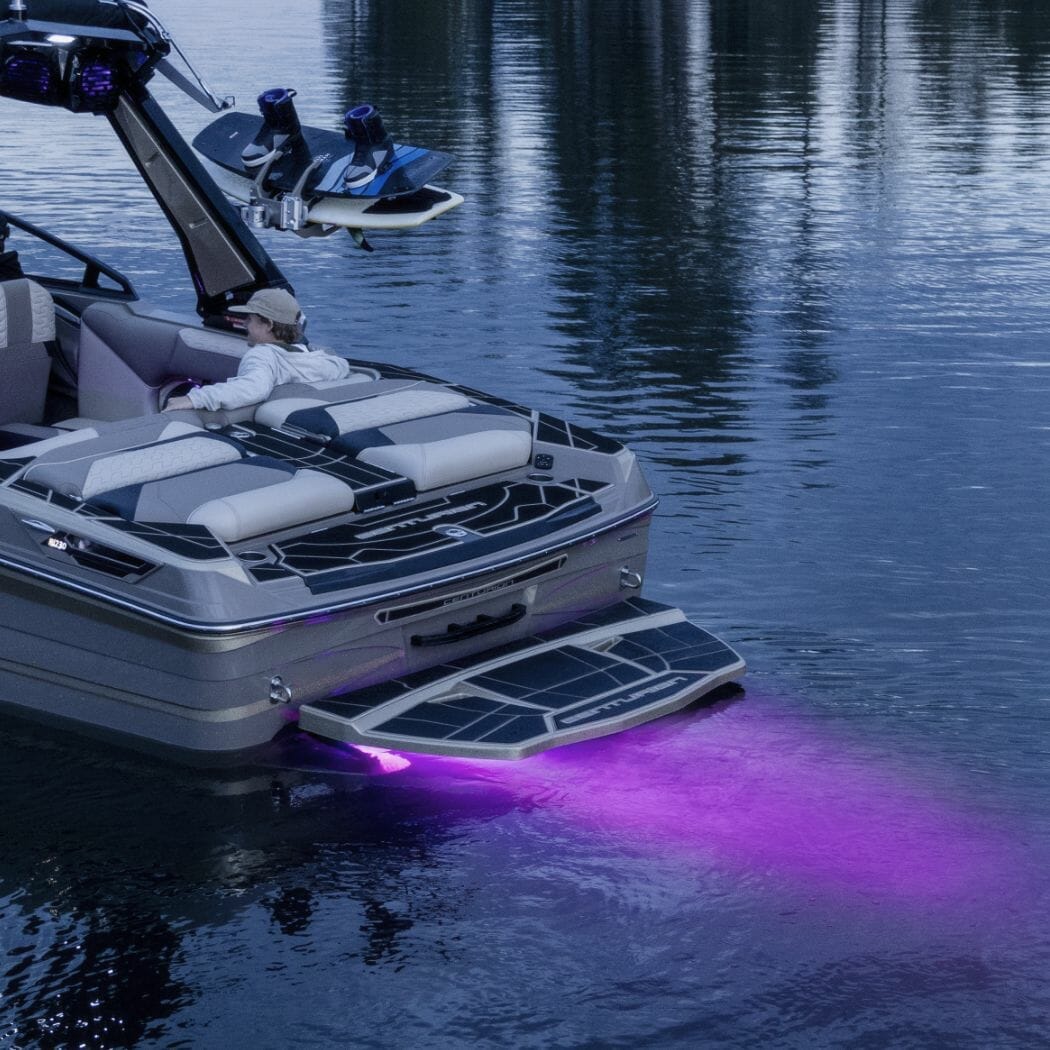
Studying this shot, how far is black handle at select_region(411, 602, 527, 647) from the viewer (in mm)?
6859

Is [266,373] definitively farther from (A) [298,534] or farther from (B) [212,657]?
(B) [212,657]

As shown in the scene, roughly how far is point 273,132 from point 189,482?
2.23 meters

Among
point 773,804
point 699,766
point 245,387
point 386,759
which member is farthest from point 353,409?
point 773,804

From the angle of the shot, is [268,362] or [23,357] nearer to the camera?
[268,362]

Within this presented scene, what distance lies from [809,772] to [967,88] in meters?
24.2

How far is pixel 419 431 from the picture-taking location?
24.7 ft

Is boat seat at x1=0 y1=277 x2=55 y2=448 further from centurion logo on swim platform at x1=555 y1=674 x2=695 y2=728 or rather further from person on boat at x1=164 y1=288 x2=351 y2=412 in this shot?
centurion logo on swim platform at x1=555 y1=674 x2=695 y2=728

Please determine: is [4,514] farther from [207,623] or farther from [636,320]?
[636,320]

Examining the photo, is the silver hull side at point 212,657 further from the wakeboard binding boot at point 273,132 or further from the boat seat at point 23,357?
the wakeboard binding boot at point 273,132

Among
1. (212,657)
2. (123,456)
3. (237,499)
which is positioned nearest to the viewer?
(212,657)

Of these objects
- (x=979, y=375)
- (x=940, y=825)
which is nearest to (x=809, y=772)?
(x=940, y=825)

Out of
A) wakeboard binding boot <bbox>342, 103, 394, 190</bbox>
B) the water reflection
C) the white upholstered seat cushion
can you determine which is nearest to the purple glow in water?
the water reflection

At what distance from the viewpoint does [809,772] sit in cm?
662

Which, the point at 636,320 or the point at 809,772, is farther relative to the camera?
the point at 636,320
